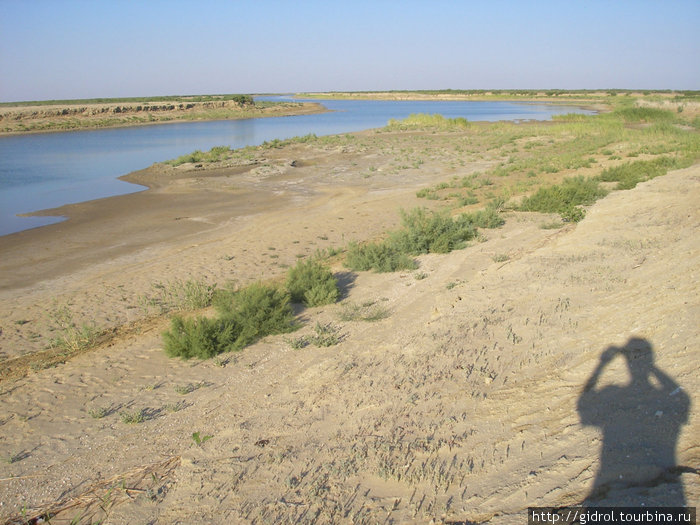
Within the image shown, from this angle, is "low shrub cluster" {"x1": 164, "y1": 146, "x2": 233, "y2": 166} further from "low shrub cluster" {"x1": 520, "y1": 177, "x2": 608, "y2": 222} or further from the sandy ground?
"low shrub cluster" {"x1": 520, "y1": 177, "x2": 608, "y2": 222}

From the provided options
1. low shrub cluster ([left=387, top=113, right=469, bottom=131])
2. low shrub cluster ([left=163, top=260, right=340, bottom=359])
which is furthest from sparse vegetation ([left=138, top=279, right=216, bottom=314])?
low shrub cluster ([left=387, top=113, right=469, bottom=131])

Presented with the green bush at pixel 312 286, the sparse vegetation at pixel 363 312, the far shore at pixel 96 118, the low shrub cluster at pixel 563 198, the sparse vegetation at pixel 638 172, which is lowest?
the sparse vegetation at pixel 363 312

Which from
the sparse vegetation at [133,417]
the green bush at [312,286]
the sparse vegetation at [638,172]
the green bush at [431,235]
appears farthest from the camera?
the sparse vegetation at [638,172]

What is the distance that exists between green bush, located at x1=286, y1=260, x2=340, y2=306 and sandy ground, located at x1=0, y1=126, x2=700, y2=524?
0.39 metres

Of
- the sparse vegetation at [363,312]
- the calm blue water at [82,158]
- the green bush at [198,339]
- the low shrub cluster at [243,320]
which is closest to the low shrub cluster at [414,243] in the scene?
the low shrub cluster at [243,320]

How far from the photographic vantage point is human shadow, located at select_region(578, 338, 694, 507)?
2.85 metres

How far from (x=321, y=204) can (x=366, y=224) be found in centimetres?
364

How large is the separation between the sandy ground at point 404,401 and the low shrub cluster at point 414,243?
14.2 inches

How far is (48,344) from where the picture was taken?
739 centimetres

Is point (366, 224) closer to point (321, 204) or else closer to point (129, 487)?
point (321, 204)

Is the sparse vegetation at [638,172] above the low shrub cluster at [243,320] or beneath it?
above

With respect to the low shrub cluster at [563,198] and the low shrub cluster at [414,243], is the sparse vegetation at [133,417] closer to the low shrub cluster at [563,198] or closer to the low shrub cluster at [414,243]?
the low shrub cluster at [414,243]

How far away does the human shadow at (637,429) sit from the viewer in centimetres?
285

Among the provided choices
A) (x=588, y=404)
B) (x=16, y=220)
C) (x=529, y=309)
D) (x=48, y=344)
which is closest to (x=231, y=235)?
(x=48, y=344)
